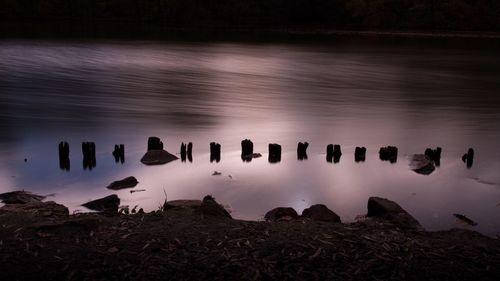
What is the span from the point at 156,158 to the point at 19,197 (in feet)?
13.4

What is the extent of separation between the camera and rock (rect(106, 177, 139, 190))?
1204 centimetres

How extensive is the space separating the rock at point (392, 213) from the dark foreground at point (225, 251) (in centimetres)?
92

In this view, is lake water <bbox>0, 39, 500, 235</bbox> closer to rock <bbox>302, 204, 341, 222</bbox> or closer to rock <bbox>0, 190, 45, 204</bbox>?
rock <bbox>0, 190, 45, 204</bbox>

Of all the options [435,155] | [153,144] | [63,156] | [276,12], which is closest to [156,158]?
[153,144]

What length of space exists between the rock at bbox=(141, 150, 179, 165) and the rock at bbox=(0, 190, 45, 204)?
10.8 ft

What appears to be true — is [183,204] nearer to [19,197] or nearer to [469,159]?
[19,197]

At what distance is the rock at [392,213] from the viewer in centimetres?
952

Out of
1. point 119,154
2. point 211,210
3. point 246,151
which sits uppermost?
point 246,151

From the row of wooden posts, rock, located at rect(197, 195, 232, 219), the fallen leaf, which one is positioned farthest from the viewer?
the row of wooden posts

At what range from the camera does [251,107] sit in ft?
86.5

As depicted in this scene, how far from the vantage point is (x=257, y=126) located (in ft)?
68.9

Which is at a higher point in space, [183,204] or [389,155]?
[389,155]

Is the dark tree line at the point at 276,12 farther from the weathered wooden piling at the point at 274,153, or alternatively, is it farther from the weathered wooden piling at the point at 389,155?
the weathered wooden piling at the point at 274,153

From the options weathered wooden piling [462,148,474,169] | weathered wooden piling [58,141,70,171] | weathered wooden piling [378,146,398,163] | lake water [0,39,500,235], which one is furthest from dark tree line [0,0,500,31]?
weathered wooden piling [58,141,70,171]
